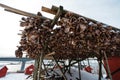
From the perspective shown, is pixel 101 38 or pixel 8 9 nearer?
pixel 8 9

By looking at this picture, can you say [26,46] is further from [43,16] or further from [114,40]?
[114,40]

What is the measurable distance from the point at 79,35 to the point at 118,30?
5.23ft

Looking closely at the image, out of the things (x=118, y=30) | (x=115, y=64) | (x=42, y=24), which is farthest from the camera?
Result: (x=115, y=64)

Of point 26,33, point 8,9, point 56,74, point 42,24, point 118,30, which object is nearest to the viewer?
point 8,9

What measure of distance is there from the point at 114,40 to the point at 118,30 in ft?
1.54

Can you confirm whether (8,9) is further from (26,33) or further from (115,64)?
(115,64)

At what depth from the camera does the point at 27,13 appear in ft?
13.0

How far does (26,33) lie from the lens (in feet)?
14.6

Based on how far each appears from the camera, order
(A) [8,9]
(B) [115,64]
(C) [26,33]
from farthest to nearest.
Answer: (B) [115,64] < (C) [26,33] < (A) [8,9]

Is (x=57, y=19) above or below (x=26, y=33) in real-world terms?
above

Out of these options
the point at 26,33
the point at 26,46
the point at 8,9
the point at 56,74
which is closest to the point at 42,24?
the point at 26,33

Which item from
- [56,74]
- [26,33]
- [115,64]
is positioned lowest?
[56,74]

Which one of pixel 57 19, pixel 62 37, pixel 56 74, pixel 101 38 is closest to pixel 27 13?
pixel 57 19

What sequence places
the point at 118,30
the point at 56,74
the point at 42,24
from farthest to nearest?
the point at 56,74
the point at 118,30
the point at 42,24
